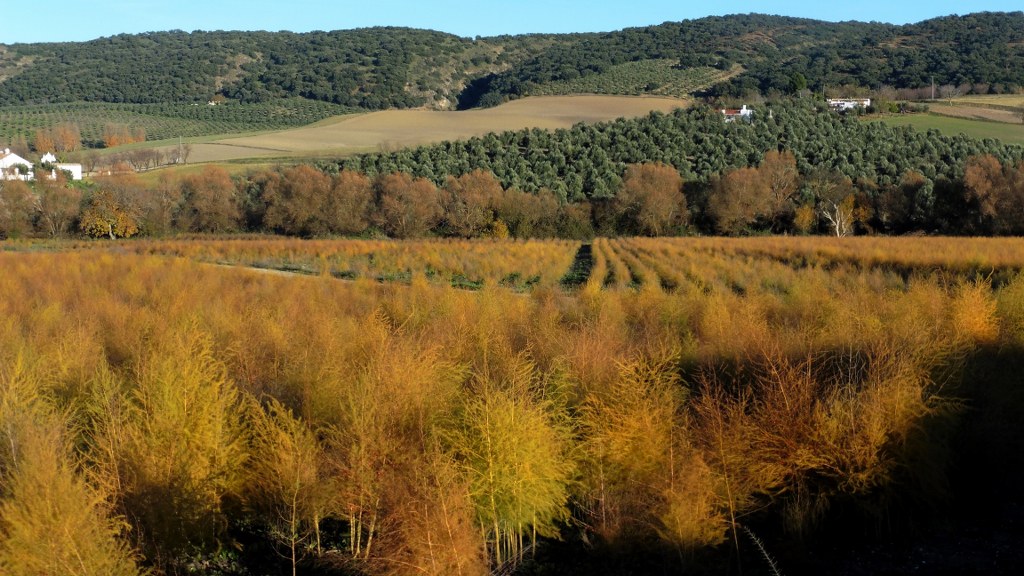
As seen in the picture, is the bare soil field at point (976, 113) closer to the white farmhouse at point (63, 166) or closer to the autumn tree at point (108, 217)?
the autumn tree at point (108, 217)

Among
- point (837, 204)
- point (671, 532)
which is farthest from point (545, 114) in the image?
point (671, 532)

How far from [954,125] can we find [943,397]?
230 feet

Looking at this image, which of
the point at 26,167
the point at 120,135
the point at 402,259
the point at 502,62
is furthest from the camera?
the point at 502,62

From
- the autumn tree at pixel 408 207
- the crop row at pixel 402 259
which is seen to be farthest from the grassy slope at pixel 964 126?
the autumn tree at pixel 408 207

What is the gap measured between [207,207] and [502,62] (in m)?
101

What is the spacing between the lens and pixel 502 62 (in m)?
149

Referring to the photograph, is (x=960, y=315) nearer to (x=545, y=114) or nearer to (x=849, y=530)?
(x=849, y=530)

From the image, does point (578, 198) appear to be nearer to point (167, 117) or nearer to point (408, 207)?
point (408, 207)

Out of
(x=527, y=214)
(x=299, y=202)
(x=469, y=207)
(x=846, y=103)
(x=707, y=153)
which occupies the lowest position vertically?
(x=527, y=214)

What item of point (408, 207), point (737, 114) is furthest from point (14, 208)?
point (737, 114)

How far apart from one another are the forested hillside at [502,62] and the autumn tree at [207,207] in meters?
58.7

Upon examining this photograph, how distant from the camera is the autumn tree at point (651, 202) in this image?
2060 inches

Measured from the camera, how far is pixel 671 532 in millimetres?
7867

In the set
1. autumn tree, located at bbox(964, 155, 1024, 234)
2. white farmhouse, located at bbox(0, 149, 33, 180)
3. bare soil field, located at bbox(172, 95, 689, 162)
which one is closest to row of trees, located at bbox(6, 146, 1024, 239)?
autumn tree, located at bbox(964, 155, 1024, 234)
